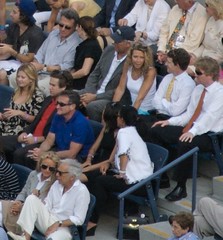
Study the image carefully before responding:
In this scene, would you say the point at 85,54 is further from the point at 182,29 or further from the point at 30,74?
the point at 182,29

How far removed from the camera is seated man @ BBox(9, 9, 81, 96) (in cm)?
1432

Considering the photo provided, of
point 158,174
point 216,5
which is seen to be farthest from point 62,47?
point 158,174

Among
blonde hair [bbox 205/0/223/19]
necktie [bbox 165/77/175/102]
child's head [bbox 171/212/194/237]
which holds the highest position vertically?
blonde hair [bbox 205/0/223/19]

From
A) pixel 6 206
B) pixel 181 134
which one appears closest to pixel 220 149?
pixel 181 134

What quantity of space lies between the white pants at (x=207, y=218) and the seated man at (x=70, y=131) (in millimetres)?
1870

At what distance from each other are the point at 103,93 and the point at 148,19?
149 centimetres

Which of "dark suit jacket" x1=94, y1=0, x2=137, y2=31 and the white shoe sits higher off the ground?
"dark suit jacket" x1=94, y1=0, x2=137, y2=31

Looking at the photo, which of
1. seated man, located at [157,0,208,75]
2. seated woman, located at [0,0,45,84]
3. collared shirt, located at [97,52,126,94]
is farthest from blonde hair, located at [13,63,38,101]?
seated man, located at [157,0,208,75]

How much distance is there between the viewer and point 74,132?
12570 mm

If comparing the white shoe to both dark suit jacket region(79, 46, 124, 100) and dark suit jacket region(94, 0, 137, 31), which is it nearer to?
dark suit jacket region(79, 46, 124, 100)

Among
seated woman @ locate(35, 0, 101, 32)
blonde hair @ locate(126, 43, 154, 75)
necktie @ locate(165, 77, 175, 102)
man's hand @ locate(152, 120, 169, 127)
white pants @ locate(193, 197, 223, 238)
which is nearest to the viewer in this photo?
white pants @ locate(193, 197, 223, 238)

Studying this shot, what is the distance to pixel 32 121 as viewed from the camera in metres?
13.5

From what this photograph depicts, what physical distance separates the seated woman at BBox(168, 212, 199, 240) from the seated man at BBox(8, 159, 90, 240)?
3.72 ft

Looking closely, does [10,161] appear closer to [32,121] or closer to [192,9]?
[32,121]
